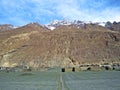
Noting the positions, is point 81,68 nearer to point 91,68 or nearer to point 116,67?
point 91,68

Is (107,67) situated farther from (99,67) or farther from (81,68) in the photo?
(81,68)

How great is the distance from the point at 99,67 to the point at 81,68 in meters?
12.0

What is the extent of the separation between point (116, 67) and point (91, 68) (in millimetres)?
15945

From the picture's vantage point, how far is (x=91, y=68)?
194 meters

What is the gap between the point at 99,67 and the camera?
197 meters

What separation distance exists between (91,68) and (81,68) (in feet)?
21.2

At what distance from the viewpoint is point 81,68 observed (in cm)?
19500

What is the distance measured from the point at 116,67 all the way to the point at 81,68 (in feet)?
73.5

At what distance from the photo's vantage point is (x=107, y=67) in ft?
644

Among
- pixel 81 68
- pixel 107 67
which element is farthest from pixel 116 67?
pixel 81 68

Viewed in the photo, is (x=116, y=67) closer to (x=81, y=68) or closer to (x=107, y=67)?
(x=107, y=67)

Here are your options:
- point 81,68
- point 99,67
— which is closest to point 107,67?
point 99,67

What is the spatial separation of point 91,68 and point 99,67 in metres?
5.99

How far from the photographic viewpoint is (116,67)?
7584 inches
